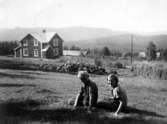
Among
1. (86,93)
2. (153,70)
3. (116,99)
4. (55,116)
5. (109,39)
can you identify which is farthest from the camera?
(109,39)

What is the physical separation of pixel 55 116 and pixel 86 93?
4.11 ft

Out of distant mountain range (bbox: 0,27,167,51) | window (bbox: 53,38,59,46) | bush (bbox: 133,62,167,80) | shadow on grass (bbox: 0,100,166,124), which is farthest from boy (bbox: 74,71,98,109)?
distant mountain range (bbox: 0,27,167,51)

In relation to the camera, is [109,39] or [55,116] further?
[109,39]

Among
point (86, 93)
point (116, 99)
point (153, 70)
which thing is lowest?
point (153, 70)

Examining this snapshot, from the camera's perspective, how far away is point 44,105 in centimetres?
609

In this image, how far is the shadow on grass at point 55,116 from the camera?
4674 mm

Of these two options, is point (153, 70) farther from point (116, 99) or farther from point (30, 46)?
point (30, 46)

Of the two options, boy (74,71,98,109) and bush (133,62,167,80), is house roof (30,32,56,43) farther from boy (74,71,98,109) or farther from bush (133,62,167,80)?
boy (74,71,98,109)

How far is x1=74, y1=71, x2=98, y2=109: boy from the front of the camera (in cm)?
559

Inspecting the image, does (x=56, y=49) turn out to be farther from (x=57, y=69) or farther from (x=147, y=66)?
(x=147, y=66)

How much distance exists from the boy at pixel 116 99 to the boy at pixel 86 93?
14.2 inches

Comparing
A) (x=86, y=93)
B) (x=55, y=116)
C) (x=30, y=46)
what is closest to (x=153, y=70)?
(x=86, y=93)

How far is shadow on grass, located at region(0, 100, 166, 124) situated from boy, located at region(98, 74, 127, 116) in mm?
440

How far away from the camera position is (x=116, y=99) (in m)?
5.75
